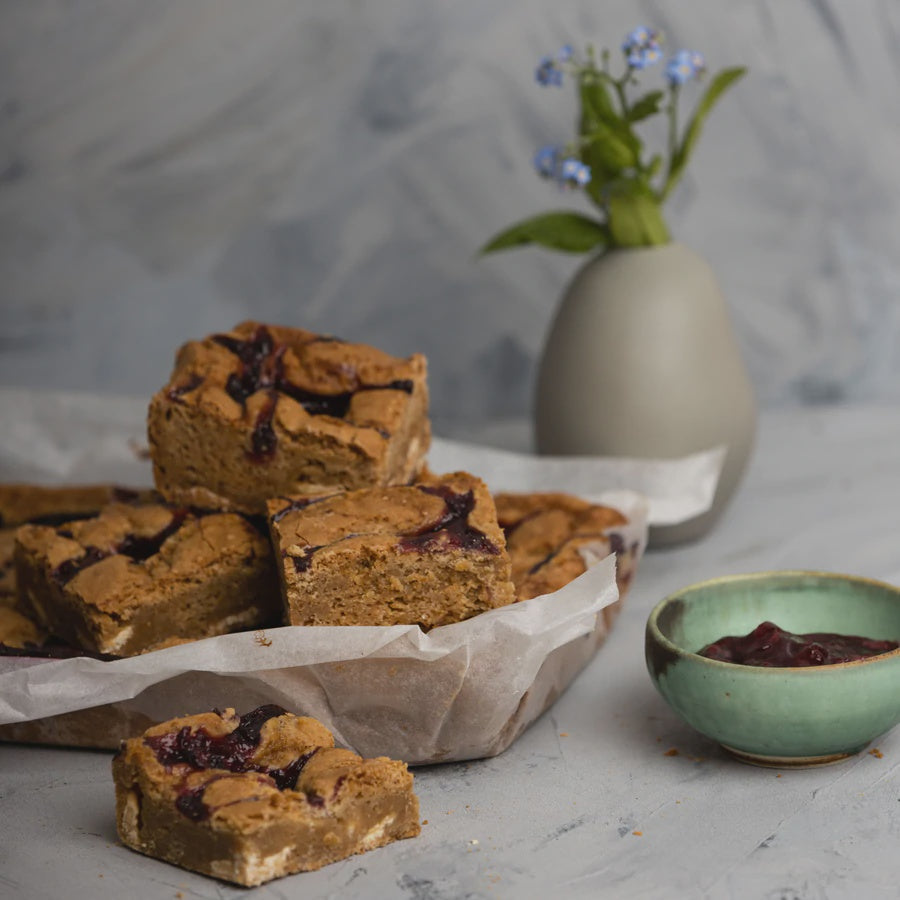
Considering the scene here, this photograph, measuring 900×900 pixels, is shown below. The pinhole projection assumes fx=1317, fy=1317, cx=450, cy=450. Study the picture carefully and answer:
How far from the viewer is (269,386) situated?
2424 mm

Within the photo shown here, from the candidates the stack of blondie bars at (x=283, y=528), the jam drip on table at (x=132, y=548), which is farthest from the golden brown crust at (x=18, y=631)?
the jam drip on table at (x=132, y=548)

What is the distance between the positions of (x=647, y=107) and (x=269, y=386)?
107cm

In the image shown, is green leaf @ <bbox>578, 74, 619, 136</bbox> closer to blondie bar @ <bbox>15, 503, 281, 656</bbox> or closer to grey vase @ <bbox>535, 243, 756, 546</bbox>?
grey vase @ <bbox>535, 243, 756, 546</bbox>

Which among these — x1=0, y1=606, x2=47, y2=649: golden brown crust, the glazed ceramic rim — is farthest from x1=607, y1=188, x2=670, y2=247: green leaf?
x1=0, y1=606, x2=47, y2=649: golden brown crust

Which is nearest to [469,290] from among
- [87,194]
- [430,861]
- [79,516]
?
[87,194]

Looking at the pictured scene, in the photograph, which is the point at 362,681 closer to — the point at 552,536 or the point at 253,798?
the point at 253,798

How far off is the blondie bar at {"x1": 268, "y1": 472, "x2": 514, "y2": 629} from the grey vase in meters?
0.93

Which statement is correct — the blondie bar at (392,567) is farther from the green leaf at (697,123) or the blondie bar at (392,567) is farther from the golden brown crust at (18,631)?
the green leaf at (697,123)

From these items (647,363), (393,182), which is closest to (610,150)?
(647,363)

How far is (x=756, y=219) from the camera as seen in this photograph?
4.10 m

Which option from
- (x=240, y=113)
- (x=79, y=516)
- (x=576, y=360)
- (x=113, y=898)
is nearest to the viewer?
(x=113, y=898)

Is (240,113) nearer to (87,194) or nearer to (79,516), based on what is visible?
(87,194)

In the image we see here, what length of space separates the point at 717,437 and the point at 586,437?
11.7 inches

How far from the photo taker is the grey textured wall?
391 centimetres
